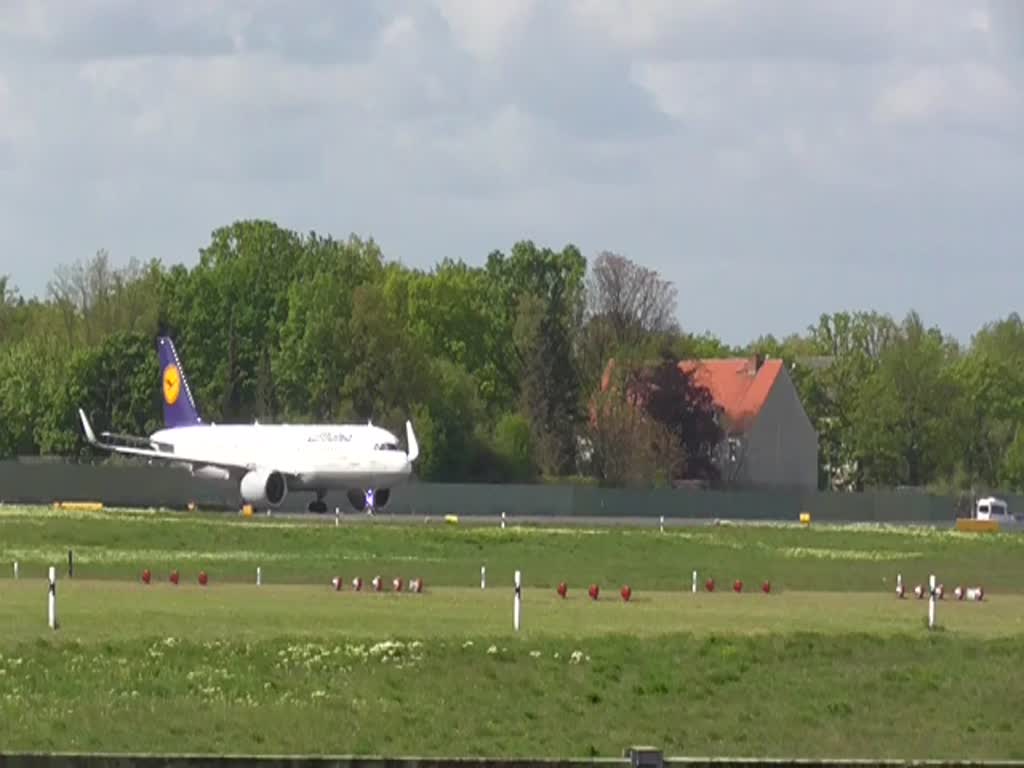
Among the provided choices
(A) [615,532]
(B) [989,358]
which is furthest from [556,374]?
(A) [615,532]

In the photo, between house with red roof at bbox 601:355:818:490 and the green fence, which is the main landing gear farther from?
house with red roof at bbox 601:355:818:490

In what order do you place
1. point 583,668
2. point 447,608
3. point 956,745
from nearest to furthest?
point 956,745 → point 583,668 → point 447,608

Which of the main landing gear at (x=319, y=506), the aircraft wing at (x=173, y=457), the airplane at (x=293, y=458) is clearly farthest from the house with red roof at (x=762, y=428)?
the aircraft wing at (x=173, y=457)

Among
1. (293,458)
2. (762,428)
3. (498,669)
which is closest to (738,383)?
(762,428)

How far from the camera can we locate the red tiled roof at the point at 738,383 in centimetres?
14950

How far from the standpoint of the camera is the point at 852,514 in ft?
403

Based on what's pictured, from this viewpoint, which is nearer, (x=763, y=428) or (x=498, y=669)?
(x=498, y=669)

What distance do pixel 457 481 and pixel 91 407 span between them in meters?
21.6

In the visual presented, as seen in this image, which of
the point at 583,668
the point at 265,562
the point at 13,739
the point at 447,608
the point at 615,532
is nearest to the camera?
the point at 13,739

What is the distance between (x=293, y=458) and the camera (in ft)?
322

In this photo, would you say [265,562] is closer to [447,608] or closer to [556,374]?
[447,608]

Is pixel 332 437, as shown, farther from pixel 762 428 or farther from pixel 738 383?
pixel 738 383

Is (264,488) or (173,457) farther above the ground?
(173,457)

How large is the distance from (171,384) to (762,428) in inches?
2101
